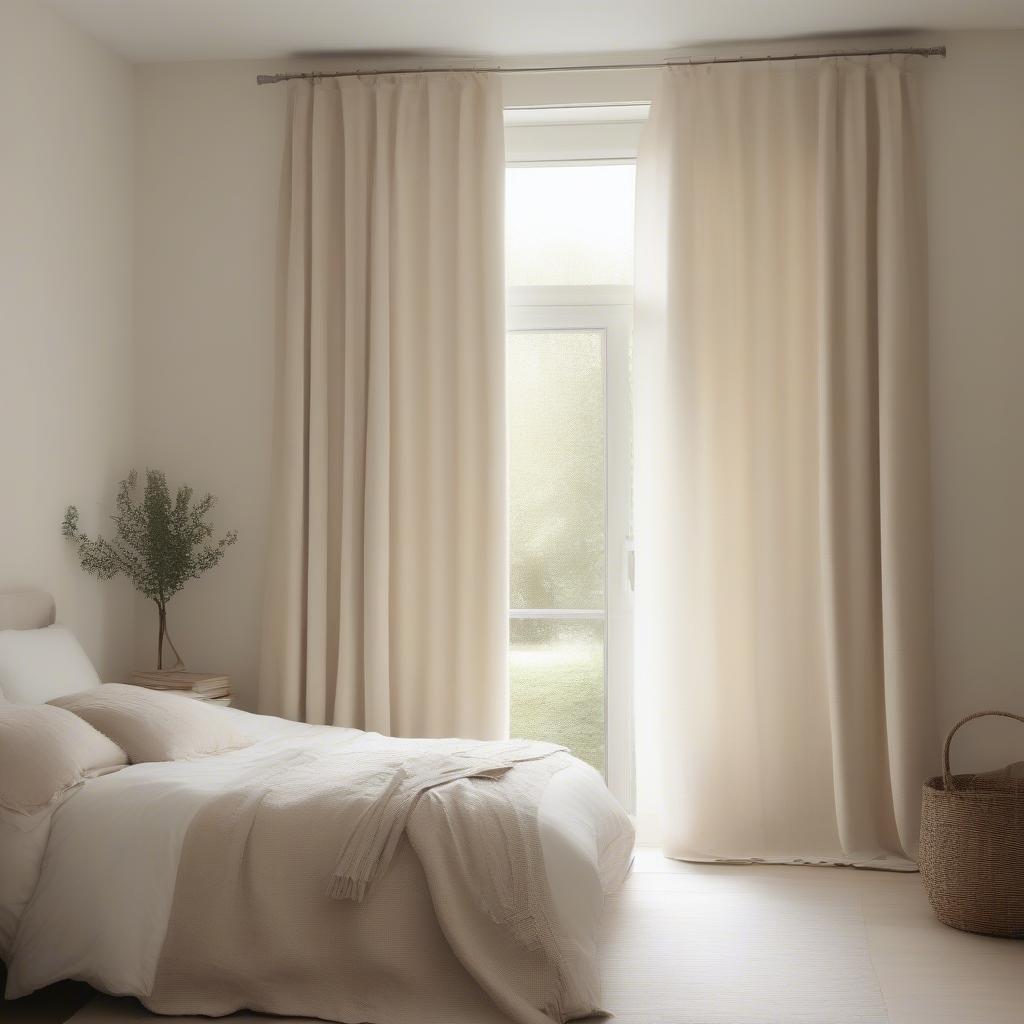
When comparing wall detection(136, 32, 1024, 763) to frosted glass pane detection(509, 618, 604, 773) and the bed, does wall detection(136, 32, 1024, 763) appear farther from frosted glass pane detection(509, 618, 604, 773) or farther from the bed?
the bed

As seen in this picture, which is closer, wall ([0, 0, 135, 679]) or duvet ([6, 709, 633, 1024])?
duvet ([6, 709, 633, 1024])

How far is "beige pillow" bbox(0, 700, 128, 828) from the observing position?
262 cm

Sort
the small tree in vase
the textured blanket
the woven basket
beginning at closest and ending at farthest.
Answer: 1. the textured blanket
2. the woven basket
3. the small tree in vase

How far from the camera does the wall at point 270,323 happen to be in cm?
381

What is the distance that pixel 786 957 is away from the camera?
2.89m

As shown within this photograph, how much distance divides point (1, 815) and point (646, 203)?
9.25ft

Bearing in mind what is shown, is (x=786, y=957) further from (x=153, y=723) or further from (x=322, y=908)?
(x=153, y=723)

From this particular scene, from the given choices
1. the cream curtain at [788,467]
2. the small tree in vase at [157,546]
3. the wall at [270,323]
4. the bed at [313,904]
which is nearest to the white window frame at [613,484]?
the cream curtain at [788,467]

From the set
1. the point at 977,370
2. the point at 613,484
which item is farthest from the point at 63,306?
the point at 977,370

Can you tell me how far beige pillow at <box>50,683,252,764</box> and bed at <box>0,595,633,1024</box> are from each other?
11.0 inches

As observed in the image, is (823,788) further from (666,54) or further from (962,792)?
(666,54)

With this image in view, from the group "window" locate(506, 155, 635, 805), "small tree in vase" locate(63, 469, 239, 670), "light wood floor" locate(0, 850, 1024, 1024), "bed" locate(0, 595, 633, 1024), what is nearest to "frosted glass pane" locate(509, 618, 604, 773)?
"window" locate(506, 155, 635, 805)

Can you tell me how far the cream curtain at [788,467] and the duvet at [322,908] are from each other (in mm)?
1343

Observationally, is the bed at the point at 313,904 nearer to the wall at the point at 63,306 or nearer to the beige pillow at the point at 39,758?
Result: the beige pillow at the point at 39,758
